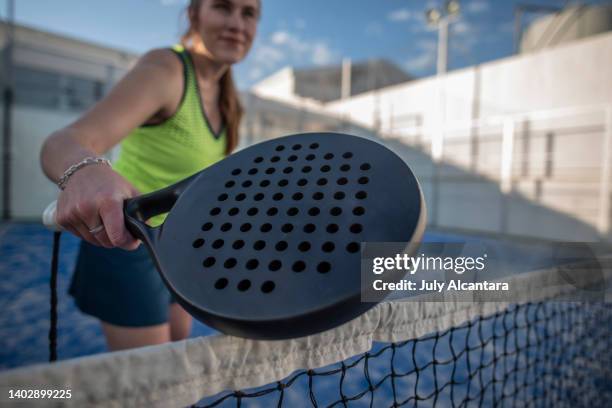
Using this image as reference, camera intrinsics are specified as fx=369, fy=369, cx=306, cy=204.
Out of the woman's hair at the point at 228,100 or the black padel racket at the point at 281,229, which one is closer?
the black padel racket at the point at 281,229

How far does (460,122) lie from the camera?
7340mm

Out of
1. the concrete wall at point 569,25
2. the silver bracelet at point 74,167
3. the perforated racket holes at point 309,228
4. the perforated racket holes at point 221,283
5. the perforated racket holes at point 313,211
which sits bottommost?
the perforated racket holes at point 221,283

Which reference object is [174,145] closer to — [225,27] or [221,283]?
[225,27]

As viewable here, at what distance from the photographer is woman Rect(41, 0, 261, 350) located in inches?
28.9

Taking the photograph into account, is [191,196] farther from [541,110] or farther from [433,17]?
[433,17]

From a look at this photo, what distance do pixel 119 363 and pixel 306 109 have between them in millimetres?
9589

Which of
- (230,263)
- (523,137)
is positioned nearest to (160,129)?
(230,263)

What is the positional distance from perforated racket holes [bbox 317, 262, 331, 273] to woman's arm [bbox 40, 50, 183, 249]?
0.76 ft

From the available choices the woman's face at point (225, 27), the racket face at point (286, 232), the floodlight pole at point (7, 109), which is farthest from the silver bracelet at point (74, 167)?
the floodlight pole at point (7, 109)

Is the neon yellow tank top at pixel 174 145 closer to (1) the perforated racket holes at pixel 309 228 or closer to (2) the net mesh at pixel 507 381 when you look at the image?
(1) the perforated racket holes at pixel 309 228

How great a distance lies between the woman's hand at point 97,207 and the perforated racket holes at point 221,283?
14 centimetres

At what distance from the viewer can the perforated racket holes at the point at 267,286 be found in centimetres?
35

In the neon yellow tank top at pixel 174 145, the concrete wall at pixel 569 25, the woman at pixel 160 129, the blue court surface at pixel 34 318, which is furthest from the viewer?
the concrete wall at pixel 569 25

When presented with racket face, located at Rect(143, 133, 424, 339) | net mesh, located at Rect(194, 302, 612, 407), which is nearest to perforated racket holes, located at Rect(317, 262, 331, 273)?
racket face, located at Rect(143, 133, 424, 339)
